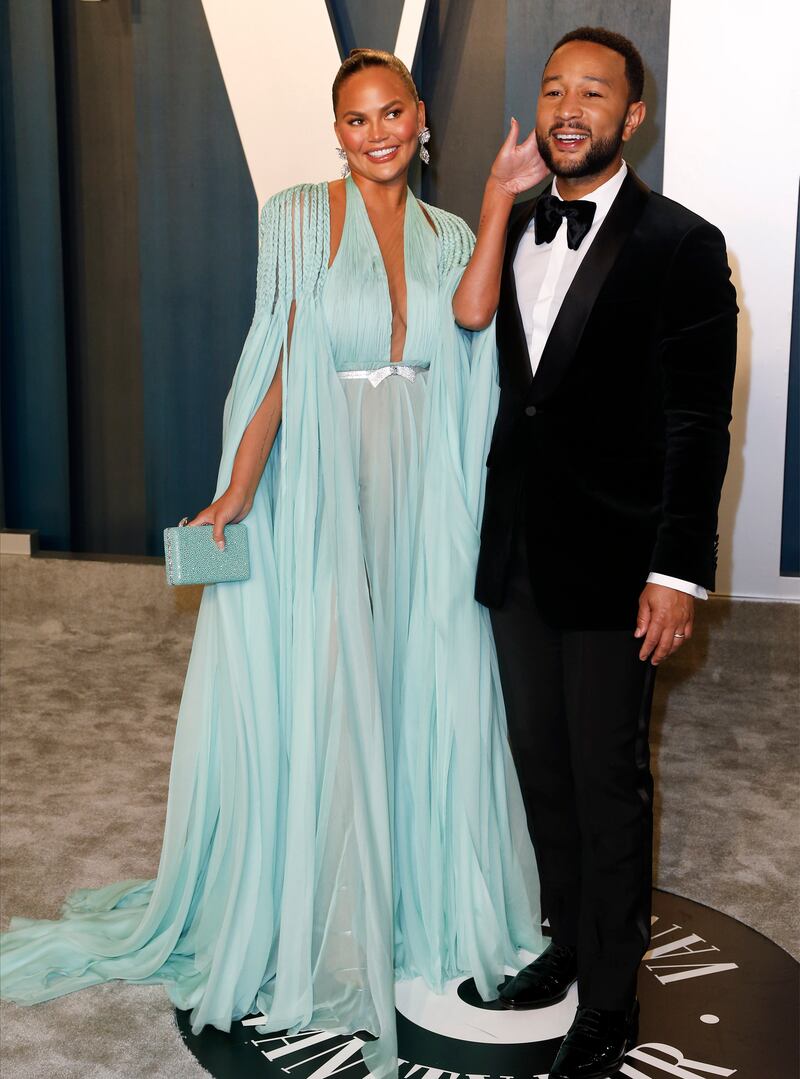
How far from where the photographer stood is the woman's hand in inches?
80.9

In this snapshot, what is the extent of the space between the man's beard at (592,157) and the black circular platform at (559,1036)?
4.90 ft

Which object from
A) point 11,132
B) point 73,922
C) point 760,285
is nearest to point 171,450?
point 11,132

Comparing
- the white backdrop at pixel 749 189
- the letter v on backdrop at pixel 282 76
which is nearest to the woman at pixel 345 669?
the white backdrop at pixel 749 189

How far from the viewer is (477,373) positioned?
89.9 inches

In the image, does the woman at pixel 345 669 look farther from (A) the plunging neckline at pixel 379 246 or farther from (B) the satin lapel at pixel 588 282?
(B) the satin lapel at pixel 588 282

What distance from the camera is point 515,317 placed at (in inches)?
82.5

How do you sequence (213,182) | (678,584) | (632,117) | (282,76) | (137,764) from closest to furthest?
1. (678,584)
2. (632,117)
3. (137,764)
4. (282,76)
5. (213,182)

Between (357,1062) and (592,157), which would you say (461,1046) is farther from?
(592,157)

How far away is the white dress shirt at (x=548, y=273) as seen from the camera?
6.61 feet

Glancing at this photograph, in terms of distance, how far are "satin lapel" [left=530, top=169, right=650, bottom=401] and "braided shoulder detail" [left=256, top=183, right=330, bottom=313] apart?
508 millimetres

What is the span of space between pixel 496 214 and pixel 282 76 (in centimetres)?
304

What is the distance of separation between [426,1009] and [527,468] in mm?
1023

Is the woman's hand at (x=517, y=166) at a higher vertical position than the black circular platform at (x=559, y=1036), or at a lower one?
higher

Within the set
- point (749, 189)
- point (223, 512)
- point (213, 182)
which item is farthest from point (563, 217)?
point (213, 182)
